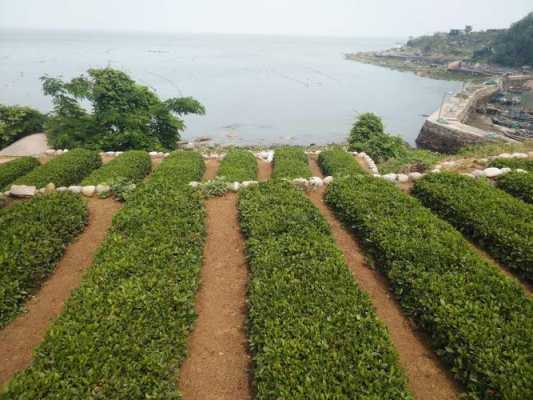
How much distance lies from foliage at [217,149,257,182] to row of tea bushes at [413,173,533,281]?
24.3 feet

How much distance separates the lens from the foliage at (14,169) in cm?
1430

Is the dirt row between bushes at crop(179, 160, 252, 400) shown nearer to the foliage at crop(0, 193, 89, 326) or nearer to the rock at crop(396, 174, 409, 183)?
the foliage at crop(0, 193, 89, 326)

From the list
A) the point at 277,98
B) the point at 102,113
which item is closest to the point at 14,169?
the point at 102,113

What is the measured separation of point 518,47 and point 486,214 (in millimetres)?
119626

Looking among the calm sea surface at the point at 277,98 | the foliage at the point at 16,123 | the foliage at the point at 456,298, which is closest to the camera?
the foliage at the point at 456,298

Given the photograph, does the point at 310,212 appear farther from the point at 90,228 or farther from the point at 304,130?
the point at 304,130

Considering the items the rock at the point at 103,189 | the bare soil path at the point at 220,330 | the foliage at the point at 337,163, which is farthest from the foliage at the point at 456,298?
the rock at the point at 103,189

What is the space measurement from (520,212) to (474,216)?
117 cm

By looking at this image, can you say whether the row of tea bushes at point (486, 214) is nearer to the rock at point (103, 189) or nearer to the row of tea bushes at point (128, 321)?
the row of tea bushes at point (128, 321)

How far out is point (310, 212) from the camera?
8812mm

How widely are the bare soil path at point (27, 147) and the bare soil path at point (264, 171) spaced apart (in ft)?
57.4

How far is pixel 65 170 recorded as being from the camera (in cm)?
1421

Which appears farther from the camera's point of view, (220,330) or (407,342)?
(220,330)

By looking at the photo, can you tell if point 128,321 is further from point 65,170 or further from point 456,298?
point 65,170
